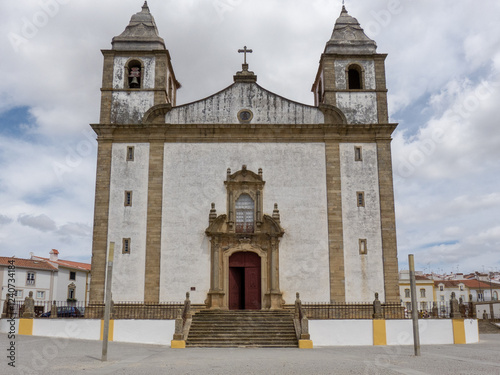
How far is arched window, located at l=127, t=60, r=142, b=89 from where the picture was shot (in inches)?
982

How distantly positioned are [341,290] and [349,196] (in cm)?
418

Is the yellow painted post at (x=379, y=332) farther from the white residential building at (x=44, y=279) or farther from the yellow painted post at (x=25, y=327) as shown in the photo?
the white residential building at (x=44, y=279)

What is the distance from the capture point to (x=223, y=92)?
24.4 m

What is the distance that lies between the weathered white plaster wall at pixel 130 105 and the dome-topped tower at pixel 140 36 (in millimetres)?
2487

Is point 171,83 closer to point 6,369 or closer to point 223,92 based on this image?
point 223,92

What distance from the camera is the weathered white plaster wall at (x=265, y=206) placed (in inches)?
867

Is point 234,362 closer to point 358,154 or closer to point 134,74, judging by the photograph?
point 358,154

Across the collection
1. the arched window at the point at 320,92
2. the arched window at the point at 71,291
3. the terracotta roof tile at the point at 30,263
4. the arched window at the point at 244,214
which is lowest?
the arched window at the point at 71,291

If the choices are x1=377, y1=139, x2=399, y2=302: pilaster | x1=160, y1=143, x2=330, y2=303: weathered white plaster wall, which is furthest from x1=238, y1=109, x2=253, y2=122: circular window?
x1=377, y1=139, x2=399, y2=302: pilaster

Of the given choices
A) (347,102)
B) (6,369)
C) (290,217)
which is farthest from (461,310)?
(6,369)

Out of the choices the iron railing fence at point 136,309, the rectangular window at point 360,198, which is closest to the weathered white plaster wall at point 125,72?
the iron railing fence at point 136,309

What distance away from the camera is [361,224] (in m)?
22.7

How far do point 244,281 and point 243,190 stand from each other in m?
4.00

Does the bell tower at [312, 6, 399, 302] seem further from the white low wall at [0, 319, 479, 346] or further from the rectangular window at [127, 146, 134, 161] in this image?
the rectangular window at [127, 146, 134, 161]
